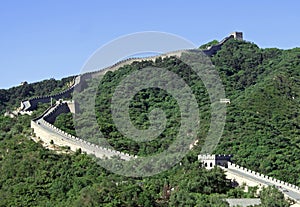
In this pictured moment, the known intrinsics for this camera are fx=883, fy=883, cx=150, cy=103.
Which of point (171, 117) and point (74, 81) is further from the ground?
point (74, 81)

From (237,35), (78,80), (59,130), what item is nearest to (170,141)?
(59,130)

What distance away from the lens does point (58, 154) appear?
169 feet

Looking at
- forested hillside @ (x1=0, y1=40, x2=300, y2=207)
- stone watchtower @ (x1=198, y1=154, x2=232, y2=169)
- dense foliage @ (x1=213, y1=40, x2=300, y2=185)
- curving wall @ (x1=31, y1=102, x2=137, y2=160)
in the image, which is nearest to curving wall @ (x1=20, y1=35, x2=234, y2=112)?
forested hillside @ (x1=0, y1=40, x2=300, y2=207)

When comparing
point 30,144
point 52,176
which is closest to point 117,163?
point 52,176

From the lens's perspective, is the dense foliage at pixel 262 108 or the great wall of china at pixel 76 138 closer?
the great wall of china at pixel 76 138

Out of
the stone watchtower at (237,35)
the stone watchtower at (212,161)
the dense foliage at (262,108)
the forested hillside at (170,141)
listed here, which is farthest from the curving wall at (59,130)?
the stone watchtower at (237,35)

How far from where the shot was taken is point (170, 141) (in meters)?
56.8

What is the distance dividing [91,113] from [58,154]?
9.44 metres

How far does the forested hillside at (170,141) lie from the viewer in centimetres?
4281

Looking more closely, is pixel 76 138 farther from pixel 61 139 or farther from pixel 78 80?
pixel 78 80

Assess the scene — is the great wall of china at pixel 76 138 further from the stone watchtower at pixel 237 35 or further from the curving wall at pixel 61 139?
the stone watchtower at pixel 237 35

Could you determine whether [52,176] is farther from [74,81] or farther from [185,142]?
[74,81]

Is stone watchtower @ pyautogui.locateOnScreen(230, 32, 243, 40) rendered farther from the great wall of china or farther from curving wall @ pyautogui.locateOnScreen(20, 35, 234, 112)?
the great wall of china

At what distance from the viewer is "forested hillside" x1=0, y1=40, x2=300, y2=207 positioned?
4281 cm
